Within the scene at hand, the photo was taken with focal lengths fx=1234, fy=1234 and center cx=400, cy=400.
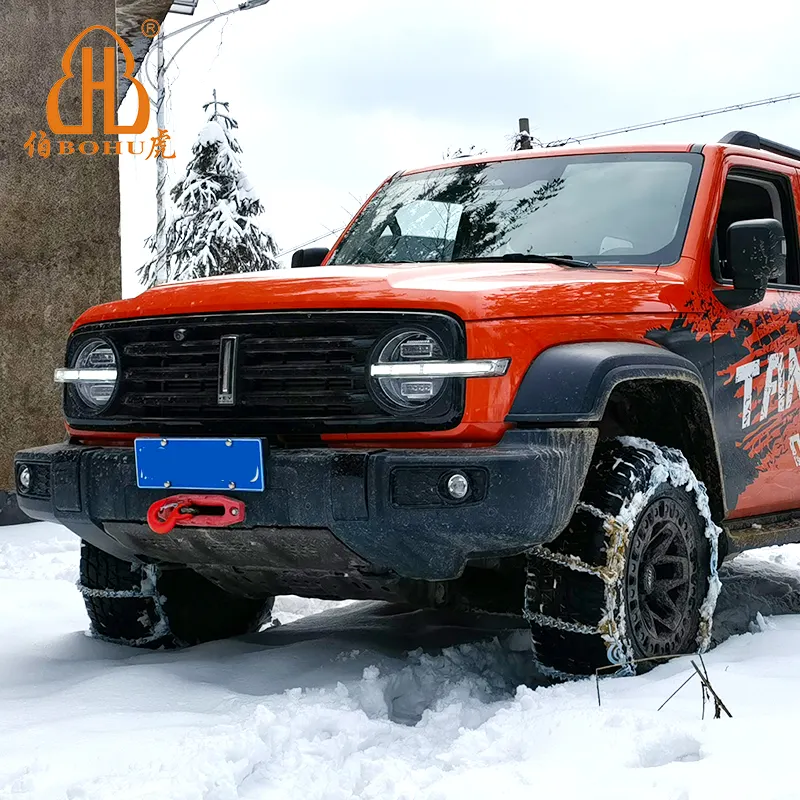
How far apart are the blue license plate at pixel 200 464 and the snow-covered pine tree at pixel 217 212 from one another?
1590 centimetres

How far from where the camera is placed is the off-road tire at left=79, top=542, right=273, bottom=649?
4242 millimetres

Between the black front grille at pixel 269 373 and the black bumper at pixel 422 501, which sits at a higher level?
the black front grille at pixel 269 373

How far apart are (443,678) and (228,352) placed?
3.86ft

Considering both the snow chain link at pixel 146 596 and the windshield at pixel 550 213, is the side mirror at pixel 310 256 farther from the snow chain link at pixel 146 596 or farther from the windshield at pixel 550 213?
the snow chain link at pixel 146 596

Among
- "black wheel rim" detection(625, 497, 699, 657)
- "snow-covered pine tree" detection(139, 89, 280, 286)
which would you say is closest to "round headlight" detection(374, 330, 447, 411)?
"black wheel rim" detection(625, 497, 699, 657)

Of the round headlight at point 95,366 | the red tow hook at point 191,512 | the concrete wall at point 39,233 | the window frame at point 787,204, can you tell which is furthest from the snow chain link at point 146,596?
the concrete wall at point 39,233

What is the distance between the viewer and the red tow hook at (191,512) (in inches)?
134

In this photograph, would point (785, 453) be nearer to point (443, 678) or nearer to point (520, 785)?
point (443, 678)

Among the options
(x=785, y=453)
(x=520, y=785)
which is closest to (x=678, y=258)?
(x=785, y=453)

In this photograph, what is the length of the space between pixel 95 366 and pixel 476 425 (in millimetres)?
1333

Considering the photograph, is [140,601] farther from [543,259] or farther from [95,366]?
[543,259]

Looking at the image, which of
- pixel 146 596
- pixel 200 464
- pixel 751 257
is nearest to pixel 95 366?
pixel 200 464

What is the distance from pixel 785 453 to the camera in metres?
4.57

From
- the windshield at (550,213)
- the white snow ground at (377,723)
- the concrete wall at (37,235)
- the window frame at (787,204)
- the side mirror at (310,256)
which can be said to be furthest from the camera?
the concrete wall at (37,235)
